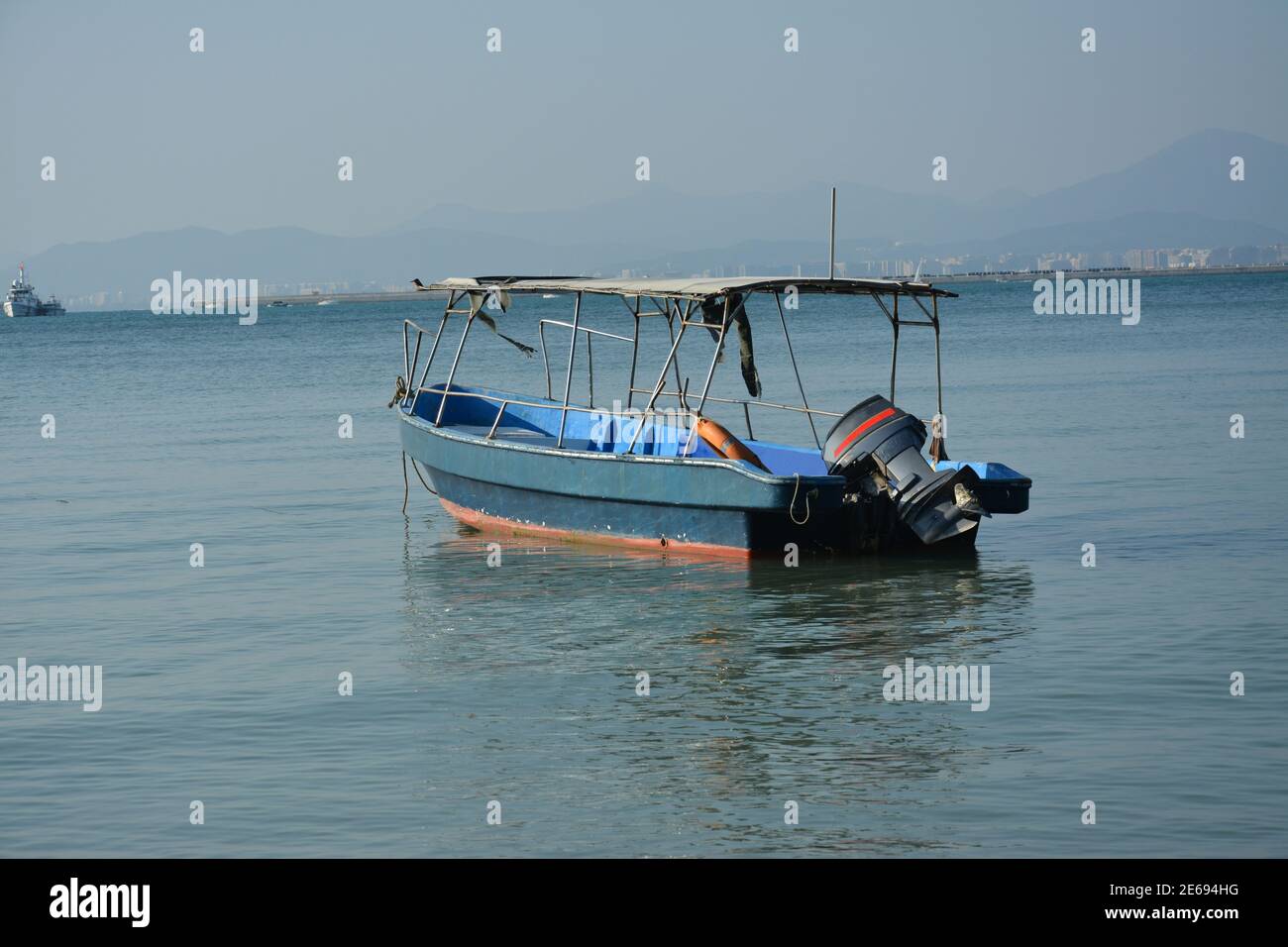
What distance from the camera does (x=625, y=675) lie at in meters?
12.1

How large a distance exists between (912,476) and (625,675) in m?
4.71

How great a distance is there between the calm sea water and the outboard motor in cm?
58

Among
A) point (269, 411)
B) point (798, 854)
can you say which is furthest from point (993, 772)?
point (269, 411)

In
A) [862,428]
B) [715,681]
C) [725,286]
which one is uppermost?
[725,286]

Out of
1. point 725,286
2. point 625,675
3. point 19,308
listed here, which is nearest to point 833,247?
point 725,286

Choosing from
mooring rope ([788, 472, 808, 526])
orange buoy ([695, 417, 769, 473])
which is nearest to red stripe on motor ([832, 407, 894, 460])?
mooring rope ([788, 472, 808, 526])

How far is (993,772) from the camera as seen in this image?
31.0ft

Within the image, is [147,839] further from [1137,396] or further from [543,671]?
[1137,396]

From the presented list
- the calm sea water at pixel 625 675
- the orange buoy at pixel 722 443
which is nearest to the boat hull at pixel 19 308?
the calm sea water at pixel 625 675

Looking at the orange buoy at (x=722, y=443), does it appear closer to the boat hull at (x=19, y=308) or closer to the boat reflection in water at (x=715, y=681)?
the boat reflection in water at (x=715, y=681)

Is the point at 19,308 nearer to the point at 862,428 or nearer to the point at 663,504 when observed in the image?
the point at 663,504

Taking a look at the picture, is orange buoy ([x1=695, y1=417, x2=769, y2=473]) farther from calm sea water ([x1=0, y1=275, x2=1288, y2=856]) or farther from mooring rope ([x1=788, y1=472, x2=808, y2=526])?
calm sea water ([x1=0, y1=275, x2=1288, y2=856])
